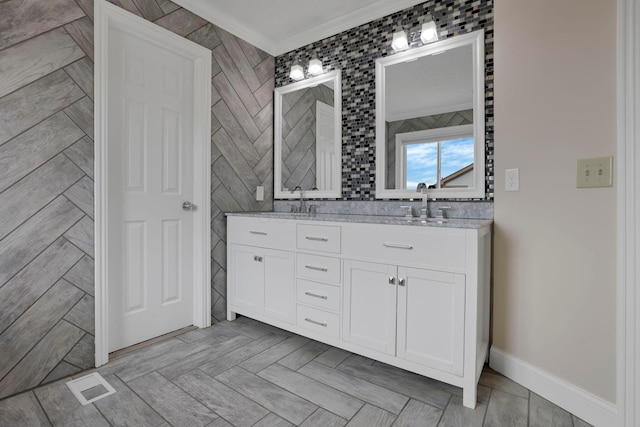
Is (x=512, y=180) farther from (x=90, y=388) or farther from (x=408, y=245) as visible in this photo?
(x=90, y=388)

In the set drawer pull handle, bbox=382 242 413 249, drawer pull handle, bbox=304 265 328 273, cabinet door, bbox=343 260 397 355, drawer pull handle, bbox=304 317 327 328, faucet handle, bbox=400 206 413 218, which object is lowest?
drawer pull handle, bbox=304 317 327 328

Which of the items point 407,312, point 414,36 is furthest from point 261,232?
point 414,36

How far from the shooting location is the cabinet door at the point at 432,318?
1.49m

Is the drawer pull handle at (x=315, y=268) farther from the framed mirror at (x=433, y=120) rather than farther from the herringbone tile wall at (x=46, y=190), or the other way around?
the herringbone tile wall at (x=46, y=190)

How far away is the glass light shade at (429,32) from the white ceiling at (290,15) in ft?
0.74

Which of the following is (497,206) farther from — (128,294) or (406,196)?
(128,294)

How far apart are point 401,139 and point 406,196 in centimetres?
41

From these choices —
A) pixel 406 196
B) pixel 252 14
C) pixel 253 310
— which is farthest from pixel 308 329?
pixel 252 14

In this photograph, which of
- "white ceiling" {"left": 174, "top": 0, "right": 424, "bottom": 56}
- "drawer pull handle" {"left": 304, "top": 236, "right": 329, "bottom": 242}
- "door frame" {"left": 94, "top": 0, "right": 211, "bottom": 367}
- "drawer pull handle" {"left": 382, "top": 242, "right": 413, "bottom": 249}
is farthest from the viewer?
"white ceiling" {"left": 174, "top": 0, "right": 424, "bottom": 56}

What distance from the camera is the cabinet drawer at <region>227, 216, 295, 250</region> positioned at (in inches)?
82.6

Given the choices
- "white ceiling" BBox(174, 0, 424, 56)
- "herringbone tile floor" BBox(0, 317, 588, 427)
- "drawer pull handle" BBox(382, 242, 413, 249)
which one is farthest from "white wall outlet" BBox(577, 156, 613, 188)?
"white ceiling" BBox(174, 0, 424, 56)

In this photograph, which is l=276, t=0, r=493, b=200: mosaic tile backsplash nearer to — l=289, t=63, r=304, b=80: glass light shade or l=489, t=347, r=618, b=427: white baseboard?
l=289, t=63, r=304, b=80: glass light shade

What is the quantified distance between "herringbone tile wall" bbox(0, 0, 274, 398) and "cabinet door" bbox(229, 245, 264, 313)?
2.98ft

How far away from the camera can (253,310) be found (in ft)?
7.63
